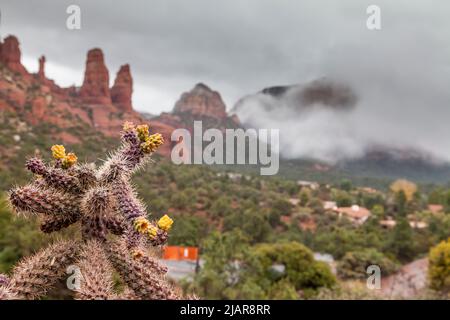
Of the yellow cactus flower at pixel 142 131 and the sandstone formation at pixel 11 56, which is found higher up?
the sandstone formation at pixel 11 56

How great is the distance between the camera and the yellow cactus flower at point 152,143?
2.38 metres

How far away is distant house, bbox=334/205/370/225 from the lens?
201 ft

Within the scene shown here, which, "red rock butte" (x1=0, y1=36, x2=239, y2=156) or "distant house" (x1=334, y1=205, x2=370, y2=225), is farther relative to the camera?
"red rock butte" (x1=0, y1=36, x2=239, y2=156)

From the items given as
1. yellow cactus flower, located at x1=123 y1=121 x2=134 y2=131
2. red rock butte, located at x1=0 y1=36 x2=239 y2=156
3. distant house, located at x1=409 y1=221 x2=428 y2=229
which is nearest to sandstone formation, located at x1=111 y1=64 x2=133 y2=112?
red rock butte, located at x1=0 y1=36 x2=239 y2=156

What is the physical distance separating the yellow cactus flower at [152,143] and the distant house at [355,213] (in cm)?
5918

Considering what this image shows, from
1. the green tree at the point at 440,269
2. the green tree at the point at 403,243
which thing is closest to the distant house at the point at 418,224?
the green tree at the point at 403,243

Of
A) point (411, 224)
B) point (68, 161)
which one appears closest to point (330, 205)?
point (411, 224)

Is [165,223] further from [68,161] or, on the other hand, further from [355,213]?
[355,213]

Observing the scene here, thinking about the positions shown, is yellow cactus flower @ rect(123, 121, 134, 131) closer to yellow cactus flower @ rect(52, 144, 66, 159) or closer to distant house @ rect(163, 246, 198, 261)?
yellow cactus flower @ rect(52, 144, 66, 159)

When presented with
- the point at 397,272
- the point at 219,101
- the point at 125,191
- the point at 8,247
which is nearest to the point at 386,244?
the point at 397,272

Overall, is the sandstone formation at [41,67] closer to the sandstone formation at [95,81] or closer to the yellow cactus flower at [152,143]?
the sandstone formation at [95,81]

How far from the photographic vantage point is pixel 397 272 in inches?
1633

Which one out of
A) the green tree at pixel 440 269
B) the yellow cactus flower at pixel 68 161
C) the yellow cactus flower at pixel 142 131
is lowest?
the green tree at pixel 440 269

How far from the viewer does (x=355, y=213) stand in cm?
6544
